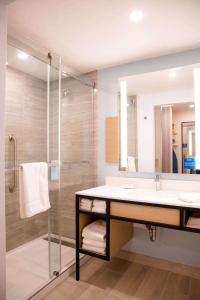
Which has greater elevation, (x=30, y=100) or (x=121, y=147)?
(x=30, y=100)

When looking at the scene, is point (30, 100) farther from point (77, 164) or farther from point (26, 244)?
point (26, 244)

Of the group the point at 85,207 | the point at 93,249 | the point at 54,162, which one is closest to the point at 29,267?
the point at 93,249

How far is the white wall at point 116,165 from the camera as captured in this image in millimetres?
2184

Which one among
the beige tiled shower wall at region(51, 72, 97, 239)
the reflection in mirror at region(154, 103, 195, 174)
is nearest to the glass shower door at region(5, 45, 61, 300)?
the beige tiled shower wall at region(51, 72, 97, 239)

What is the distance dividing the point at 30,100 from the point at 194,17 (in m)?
1.98

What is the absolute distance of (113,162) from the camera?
2.60 meters

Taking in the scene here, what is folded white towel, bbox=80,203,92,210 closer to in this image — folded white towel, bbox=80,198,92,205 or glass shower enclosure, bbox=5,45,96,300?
folded white towel, bbox=80,198,92,205

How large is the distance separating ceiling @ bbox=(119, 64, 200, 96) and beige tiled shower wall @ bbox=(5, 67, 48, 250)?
1.04m

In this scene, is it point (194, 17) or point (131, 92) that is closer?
point (194, 17)

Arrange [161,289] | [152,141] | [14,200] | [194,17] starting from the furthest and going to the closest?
[14,200], [152,141], [161,289], [194,17]

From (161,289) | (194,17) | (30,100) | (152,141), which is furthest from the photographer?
(30,100)

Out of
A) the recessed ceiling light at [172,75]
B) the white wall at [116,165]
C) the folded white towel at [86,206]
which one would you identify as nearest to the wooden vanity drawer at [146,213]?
the folded white towel at [86,206]

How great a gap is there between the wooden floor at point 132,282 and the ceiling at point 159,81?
1905 mm

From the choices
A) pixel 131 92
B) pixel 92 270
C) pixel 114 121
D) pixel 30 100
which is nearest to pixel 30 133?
pixel 30 100
